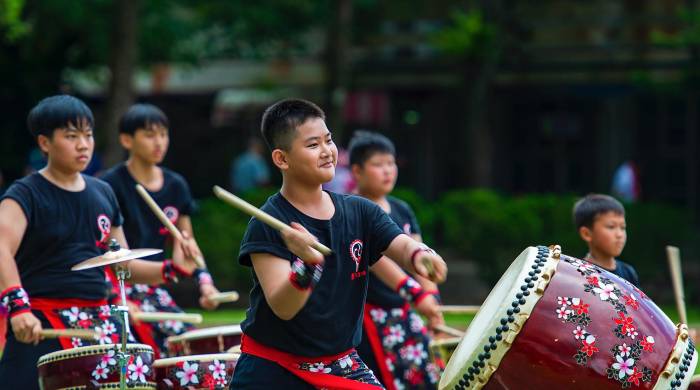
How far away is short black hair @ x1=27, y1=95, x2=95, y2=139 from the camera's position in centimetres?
648

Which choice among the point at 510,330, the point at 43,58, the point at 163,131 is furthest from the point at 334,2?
the point at 510,330

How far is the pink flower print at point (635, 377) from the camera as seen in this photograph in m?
5.31

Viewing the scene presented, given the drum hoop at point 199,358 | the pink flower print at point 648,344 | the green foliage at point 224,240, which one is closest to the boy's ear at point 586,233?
the pink flower print at point 648,344

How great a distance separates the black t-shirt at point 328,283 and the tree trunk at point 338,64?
49.9 feet

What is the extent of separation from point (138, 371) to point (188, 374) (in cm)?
→ 24

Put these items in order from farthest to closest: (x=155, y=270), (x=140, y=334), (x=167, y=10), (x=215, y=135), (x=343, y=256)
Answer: (x=215, y=135) → (x=167, y=10) → (x=140, y=334) → (x=155, y=270) → (x=343, y=256)

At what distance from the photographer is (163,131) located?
8.23m

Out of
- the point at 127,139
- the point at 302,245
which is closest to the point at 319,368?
the point at 302,245

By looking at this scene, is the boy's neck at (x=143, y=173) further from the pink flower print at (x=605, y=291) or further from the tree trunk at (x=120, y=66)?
the tree trunk at (x=120, y=66)

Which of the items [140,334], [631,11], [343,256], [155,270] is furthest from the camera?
[631,11]

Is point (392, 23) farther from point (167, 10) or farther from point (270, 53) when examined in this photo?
point (167, 10)

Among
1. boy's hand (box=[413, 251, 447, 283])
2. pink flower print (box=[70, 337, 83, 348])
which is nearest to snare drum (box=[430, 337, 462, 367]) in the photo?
pink flower print (box=[70, 337, 83, 348])

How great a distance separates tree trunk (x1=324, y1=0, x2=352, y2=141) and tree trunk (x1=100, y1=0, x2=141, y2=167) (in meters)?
3.66

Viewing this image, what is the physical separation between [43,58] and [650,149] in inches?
429
